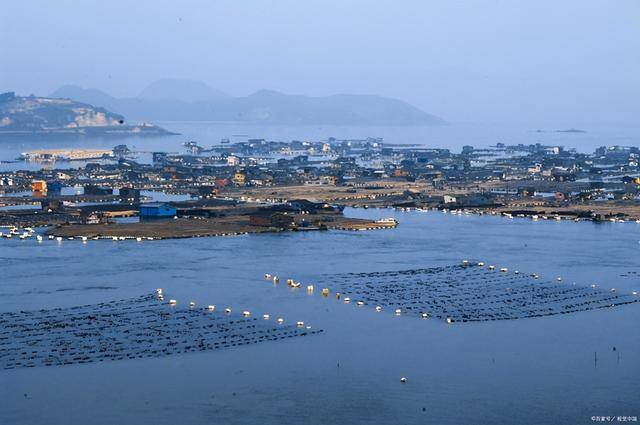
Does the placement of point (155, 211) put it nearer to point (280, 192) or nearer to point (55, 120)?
point (280, 192)

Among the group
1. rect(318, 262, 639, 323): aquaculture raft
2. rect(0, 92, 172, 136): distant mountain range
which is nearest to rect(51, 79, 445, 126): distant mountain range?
rect(0, 92, 172, 136): distant mountain range

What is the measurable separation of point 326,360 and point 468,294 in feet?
14.5

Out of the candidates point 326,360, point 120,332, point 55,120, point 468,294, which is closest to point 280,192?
point 468,294

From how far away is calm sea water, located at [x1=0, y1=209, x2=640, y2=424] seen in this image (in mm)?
10266

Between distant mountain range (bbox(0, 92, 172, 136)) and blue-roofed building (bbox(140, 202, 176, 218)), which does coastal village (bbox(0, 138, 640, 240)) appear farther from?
distant mountain range (bbox(0, 92, 172, 136))

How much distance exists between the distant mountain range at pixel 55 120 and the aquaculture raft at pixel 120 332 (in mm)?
70055

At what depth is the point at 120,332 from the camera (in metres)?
13.1

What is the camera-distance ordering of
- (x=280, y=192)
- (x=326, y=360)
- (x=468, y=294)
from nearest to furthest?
(x=326, y=360), (x=468, y=294), (x=280, y=192)

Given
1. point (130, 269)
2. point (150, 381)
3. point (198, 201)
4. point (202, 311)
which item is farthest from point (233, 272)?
point (198, 201)

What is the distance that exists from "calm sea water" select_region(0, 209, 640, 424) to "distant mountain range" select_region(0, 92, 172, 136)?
6698cm

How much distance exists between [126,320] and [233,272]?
12.4 feet

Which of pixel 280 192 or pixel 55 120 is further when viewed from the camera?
pixel 55 120

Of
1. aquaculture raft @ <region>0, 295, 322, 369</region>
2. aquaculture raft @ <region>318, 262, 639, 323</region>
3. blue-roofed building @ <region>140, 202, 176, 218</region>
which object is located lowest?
aquaculture raft @ <region>0, 295, 322, 369</region>

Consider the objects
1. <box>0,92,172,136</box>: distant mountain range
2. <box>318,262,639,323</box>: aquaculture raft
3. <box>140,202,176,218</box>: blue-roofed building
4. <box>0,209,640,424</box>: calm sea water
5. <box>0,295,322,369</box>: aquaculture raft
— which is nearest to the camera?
<box>0,209,640,424</box>: calm sea water
